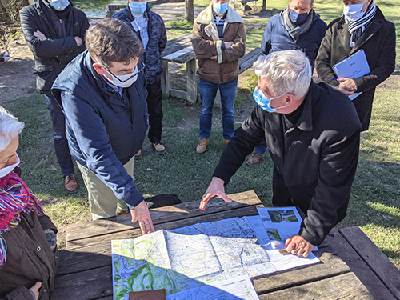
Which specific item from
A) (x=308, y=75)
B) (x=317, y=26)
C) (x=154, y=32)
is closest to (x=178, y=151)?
(x=154, y=32)

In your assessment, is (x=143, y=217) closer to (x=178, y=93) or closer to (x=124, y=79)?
(x=124, y=79)

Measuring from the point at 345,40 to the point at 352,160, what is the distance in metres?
1.93

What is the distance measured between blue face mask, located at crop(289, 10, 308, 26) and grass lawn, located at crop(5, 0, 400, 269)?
1861 mm

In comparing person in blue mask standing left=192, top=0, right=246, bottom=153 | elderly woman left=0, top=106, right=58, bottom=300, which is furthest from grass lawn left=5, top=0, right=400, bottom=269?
elderly woman left=0, top=106, right=58, bottom=300

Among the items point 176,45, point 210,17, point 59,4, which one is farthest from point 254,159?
point 176,45

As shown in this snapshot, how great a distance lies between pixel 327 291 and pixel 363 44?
97.9 inches

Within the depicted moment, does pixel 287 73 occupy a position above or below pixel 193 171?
above

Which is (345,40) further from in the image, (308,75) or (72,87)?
(72,87)

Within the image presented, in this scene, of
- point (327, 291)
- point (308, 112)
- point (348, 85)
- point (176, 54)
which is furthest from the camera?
point (176, 54)

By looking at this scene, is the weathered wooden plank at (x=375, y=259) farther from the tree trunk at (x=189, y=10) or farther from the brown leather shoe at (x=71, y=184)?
the tree trunk at (x=189, y=10)

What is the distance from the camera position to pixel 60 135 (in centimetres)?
359

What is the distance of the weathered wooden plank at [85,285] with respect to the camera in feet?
5.48

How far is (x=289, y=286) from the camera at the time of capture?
5.67 feet

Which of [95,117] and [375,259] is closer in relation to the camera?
[95,117]
